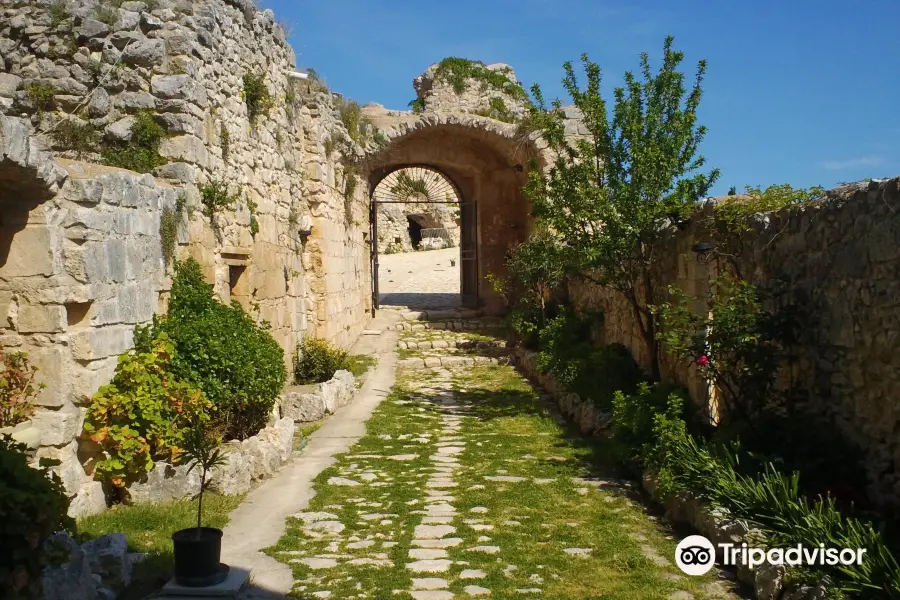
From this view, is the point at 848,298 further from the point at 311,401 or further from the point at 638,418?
the point at 311,401

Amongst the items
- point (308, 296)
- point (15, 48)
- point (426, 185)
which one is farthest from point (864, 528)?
point (426, 185)

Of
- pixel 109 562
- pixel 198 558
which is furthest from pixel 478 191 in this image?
pixel 109 562

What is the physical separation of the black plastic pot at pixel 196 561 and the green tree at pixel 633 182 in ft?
18.5

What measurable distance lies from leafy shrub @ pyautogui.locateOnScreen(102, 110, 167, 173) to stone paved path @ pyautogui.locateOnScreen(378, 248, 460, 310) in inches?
498

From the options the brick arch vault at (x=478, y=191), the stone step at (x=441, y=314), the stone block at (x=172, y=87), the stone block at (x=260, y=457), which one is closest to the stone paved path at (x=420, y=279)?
the stone step at (x=441, y=314)

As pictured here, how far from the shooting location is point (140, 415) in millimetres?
6070

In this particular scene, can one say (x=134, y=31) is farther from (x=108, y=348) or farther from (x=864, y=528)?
(x=864, y=528)

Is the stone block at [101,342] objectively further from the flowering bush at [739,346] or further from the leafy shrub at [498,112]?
the leafy shrub at [498,112]

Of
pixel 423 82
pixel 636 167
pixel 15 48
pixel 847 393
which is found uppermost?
pixel 423 82

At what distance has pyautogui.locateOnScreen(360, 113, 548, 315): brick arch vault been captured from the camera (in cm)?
1864

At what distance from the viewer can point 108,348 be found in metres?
6.15

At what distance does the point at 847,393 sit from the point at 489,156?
14.5 meters

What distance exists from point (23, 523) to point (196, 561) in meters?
1.67

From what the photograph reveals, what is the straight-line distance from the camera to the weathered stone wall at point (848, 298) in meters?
4.89
